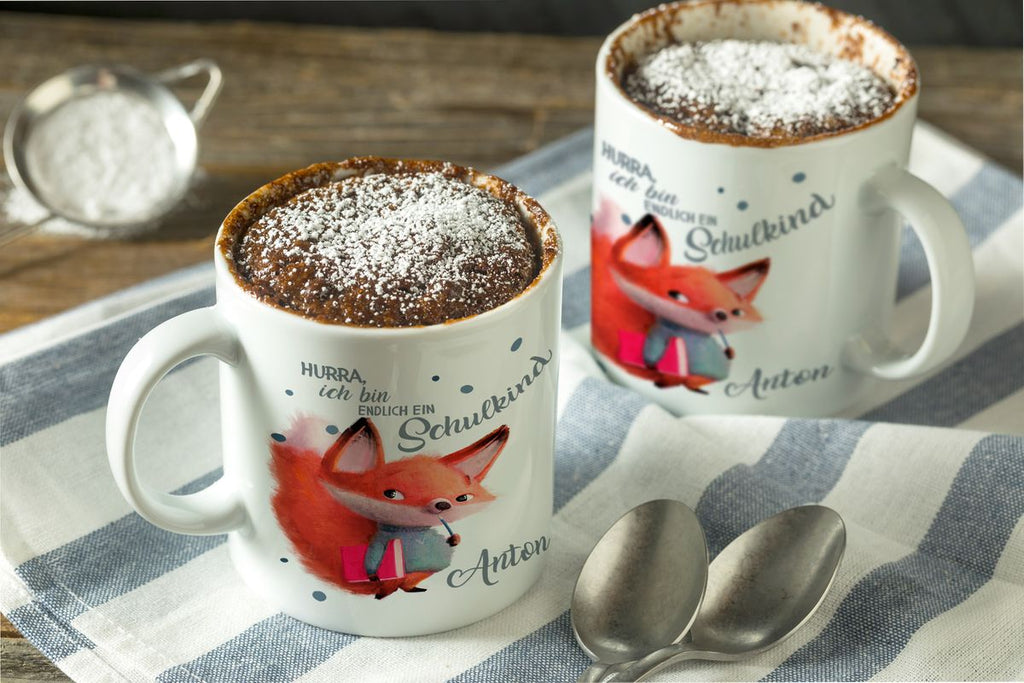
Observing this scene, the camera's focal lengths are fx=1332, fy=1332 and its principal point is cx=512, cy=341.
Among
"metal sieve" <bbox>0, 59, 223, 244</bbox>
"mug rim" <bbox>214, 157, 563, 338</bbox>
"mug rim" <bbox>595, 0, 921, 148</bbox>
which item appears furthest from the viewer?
"metal sieve" <bbox>0, 59, 223, 244</bbox>

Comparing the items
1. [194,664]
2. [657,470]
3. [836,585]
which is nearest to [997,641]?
[836,585]

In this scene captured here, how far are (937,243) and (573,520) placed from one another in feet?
0.92

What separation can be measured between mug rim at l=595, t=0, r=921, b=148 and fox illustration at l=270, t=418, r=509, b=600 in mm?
248

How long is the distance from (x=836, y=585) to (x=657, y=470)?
0.43 ft

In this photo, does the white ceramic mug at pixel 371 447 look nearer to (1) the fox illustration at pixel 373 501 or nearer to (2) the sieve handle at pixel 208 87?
(1) the fox illustration at pixel 373 501

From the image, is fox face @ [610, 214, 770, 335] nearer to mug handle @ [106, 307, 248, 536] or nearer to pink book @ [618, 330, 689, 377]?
pink book @ [618, 330, 689, 377]

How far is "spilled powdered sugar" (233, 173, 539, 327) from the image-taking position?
2.05 ft

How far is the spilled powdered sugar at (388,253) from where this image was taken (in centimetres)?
62

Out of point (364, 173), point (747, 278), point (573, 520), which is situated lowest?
point (573, 520)

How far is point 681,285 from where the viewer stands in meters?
0.86

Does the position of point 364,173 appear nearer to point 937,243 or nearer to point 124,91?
point 937,243

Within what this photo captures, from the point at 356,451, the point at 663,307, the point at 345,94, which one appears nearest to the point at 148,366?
the point at 356,451

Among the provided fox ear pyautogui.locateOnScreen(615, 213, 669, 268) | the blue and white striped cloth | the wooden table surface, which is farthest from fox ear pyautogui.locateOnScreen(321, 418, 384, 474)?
the wooden table surface

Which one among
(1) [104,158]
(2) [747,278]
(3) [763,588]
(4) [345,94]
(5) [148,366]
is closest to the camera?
(5) [148,366]
